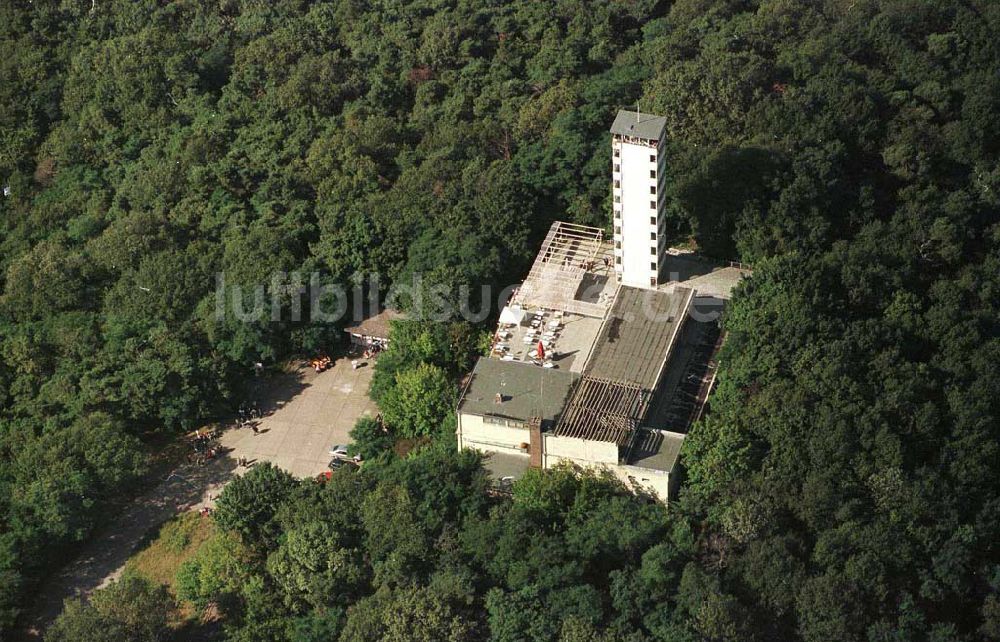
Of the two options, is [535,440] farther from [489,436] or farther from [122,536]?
[122,536]

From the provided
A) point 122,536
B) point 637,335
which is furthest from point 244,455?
point 637,335

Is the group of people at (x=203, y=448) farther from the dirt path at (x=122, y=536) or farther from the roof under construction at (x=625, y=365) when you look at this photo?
the roof under construction at (x=625, y=365)

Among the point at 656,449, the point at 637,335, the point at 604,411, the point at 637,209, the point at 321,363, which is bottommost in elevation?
the point at 321,363

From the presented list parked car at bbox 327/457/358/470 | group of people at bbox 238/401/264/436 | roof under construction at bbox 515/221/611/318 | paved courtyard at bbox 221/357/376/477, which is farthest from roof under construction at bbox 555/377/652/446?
group of people at bbox 238/401/264/436

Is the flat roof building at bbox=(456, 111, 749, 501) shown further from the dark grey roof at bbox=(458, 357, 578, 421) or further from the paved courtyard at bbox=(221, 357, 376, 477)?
the paved courtyard at bbox=(221, 357, 376, 477)

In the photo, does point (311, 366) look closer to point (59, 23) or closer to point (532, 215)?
point (532, 215)

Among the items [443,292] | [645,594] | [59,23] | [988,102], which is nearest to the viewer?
[645,594]

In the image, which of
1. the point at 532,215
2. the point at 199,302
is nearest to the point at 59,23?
the point at 199,302
